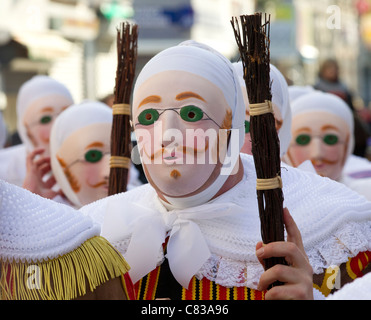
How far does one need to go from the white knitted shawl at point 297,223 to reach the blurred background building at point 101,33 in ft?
22.6

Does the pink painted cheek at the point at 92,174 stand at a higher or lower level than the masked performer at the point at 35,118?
lower

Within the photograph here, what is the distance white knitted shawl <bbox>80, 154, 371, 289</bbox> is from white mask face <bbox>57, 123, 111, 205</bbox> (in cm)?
142

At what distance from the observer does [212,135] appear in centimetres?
299

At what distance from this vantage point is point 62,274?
2363 millimetres

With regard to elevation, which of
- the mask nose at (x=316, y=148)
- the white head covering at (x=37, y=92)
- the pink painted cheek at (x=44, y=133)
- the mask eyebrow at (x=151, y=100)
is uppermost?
the white head covering at (x=37, y=92)

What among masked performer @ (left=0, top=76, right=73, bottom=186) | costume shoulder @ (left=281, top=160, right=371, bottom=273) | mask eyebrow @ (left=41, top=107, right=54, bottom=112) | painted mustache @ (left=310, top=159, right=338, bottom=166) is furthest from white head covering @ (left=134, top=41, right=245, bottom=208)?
mask eyebrow @ (left=41, top=107, right=54, bottom=112)

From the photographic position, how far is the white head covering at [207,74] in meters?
3.02

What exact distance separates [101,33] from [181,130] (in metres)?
17.6

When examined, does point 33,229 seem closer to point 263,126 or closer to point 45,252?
point 45,252

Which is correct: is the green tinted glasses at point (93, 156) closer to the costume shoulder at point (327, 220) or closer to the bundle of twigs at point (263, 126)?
the costume shoulder at point (327, 220)

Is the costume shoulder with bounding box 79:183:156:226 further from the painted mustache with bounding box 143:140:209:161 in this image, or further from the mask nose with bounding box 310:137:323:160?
the mask nose with bounding box 310:137:323:160

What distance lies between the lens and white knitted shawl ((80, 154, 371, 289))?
2951mm

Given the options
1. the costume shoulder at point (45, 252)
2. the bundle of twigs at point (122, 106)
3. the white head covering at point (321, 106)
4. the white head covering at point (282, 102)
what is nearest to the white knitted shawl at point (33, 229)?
the costume shoulder at point (45, 252)
